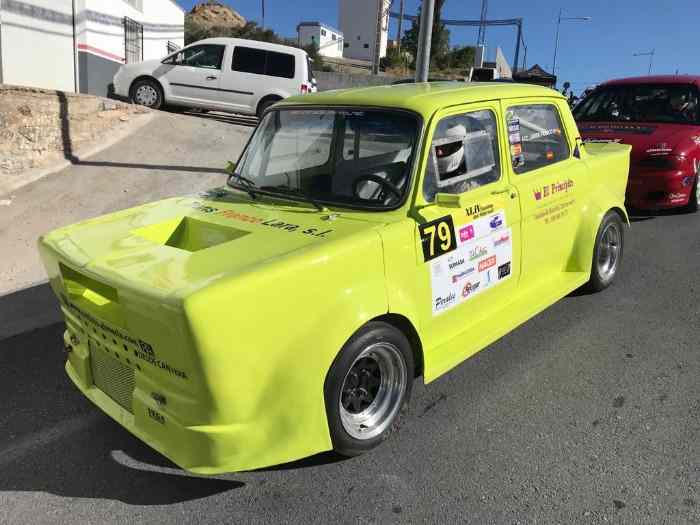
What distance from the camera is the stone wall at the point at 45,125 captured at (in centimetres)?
831

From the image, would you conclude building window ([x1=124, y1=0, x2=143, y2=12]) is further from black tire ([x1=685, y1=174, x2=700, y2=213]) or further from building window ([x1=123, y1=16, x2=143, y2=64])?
black tire ([x1=685, y1=174, x2=700, y2=213])

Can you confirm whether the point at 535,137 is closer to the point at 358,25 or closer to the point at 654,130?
the point at 654,130

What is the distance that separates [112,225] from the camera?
3.29 m

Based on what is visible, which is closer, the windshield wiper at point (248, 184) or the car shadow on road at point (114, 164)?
the windshield wiper at point (248, 184)

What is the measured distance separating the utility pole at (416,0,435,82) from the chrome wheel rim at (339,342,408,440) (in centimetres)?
591

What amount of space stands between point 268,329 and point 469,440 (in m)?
1.33

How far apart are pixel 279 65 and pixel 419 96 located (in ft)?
34.8

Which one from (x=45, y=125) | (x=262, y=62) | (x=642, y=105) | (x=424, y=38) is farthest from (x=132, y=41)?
(x=642, y=105)

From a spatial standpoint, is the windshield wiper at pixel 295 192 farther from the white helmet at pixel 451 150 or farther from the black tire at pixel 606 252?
the black tire at pixel 606 252

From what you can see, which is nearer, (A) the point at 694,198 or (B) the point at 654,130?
(B) the point at 654,130

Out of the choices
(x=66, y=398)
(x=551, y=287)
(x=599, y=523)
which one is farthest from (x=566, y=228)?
(x=66, y=398)

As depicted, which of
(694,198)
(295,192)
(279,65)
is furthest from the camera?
(279,65)

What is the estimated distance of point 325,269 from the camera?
2.56 m

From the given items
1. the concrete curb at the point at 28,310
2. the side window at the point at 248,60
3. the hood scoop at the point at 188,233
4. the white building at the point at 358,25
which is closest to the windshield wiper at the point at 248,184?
the hood scoop at the point at 188,233
